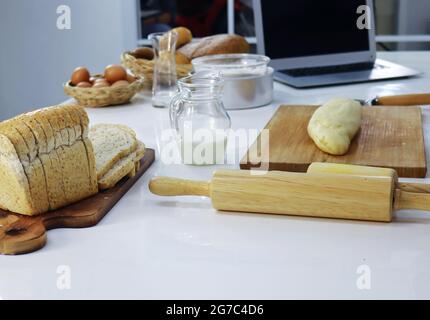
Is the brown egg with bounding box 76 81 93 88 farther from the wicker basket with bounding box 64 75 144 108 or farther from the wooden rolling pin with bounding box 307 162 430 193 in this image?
the wooden rolling pin with bounding box 307 162 430 193

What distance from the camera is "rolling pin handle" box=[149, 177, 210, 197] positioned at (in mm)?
1002

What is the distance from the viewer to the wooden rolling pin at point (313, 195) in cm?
92

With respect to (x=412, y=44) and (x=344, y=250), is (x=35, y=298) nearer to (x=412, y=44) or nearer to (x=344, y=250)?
(x=344, y=250)

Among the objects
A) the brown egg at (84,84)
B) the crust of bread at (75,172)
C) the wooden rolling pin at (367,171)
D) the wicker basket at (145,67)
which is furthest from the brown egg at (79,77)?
the wooden rolling pin at (367,171)

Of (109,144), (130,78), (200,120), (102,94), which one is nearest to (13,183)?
(109,144)

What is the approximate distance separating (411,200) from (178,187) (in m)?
0.33

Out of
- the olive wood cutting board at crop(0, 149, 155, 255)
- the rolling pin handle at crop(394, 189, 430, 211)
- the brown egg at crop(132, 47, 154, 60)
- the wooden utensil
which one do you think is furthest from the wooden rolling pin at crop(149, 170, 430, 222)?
the brown egg at crop(132, 47, 154, 60)

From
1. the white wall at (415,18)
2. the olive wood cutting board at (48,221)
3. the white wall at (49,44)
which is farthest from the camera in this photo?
the white wall at (415,18)

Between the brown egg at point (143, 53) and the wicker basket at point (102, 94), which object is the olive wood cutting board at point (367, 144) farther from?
the brown egg at point (143, 53)

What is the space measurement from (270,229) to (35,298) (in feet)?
1.09

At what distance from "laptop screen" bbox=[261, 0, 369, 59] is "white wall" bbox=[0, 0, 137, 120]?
1480 millimetres

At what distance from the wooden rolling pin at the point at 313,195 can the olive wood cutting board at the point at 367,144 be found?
188 millimetres

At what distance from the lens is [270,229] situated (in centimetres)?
94
